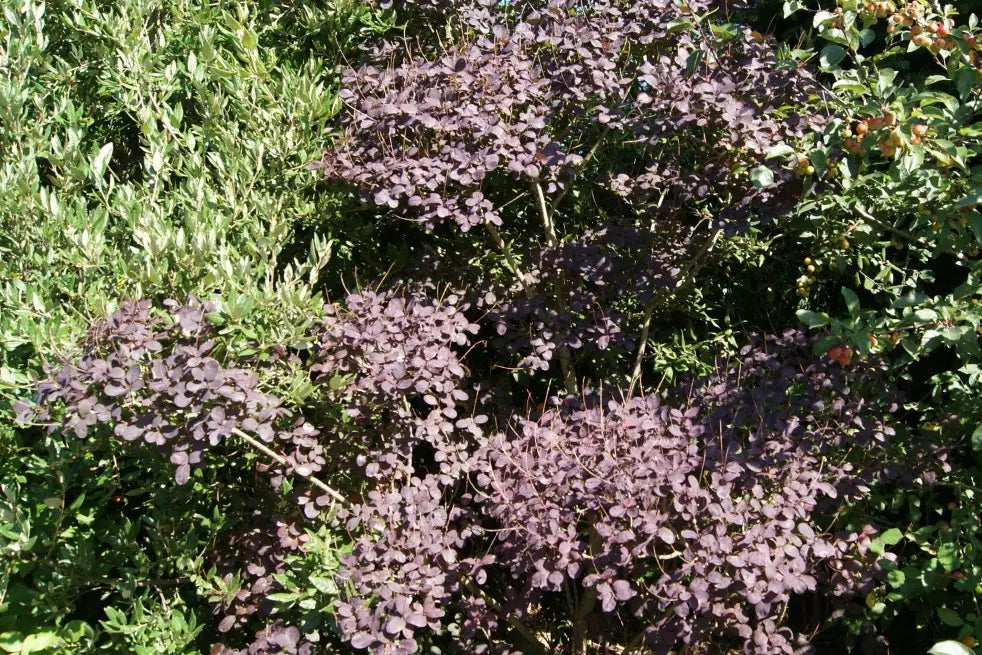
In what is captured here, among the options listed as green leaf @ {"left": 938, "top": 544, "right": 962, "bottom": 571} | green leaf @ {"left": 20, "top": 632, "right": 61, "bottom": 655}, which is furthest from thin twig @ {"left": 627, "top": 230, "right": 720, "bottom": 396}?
green leaf @ {"left": 20, "top": 632, "right": 61, "bottom": 655}

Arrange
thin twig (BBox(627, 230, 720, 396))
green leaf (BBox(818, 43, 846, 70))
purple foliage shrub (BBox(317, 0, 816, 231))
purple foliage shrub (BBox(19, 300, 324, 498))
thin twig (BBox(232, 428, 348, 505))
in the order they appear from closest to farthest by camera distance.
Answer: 1. purple foliage shrub (BBox(19, 300, 324, 498))
2. green leaf (BBox(818, 43, 846, 70))
3. thin twig (BBox(232, 428, 348, 505))
4. purple foliage shrub (BBox(317, 0, 816, 231))
5. thin twig (BBox(627, 230, 720, 396))

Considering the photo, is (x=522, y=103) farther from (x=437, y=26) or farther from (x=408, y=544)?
(x=408, y=544)

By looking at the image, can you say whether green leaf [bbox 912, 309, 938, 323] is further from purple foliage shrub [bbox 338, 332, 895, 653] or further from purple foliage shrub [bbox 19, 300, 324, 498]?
purple foliage shrub [bbox 19, 300, 324, 498]

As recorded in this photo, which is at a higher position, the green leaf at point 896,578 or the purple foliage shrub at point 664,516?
the purple foliage shrub at point 664,516

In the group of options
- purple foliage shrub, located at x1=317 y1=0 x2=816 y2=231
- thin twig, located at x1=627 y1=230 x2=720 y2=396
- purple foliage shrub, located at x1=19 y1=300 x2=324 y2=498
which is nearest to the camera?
purple foliage shrub, located at x1=19 y1=300 x2=324 y2=498

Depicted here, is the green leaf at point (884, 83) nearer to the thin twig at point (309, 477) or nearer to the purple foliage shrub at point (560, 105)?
the purple foliage shrub at point (560, 105)

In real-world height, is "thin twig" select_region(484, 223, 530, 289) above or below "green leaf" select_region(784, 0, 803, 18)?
below

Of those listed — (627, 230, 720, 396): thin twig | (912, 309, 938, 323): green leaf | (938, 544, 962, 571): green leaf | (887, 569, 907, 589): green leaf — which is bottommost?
(887, 569, 907, 589): green leaf

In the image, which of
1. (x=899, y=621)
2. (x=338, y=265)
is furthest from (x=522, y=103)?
(x=899, y=621)

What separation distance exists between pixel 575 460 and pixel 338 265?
1.79 metres

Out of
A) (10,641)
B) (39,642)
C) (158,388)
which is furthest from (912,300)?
(10,641)

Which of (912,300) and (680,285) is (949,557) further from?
(680,285)

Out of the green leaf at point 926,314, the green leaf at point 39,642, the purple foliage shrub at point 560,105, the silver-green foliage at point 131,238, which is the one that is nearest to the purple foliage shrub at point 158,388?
the silver-green foliage at point 131,238

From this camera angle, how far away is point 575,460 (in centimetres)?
296
